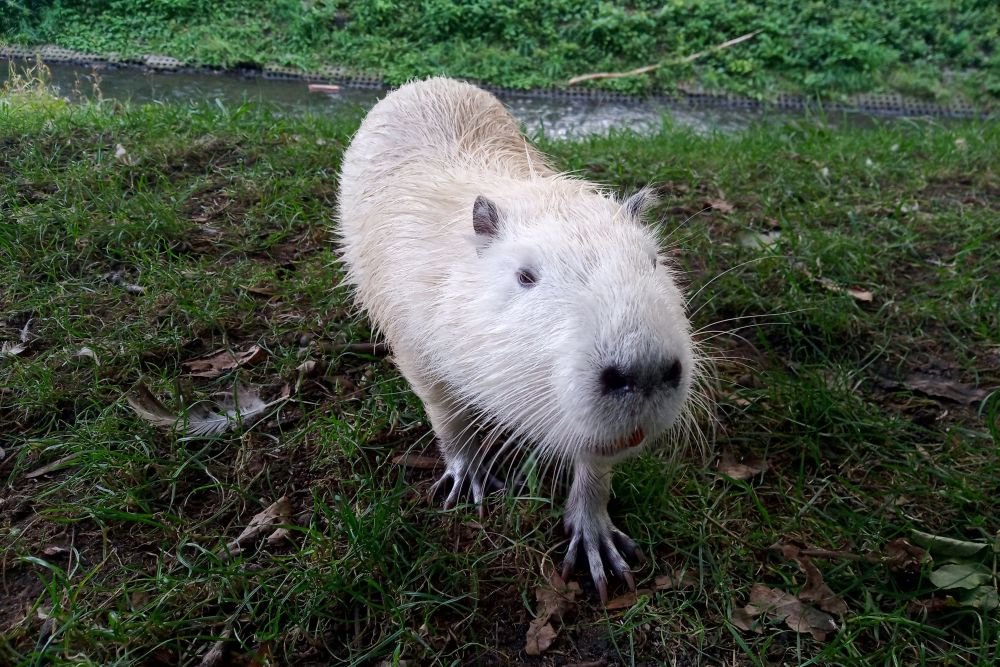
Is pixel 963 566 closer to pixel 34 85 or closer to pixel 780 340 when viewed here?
pixel 780 340

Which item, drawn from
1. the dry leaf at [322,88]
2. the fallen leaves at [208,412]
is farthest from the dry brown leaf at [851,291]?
the dry leaf at [322,88]

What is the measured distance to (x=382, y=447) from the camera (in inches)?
96.3

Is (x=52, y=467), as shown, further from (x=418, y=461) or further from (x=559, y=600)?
(x=559, y=600)

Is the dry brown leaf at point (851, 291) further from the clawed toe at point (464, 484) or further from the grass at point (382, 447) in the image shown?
the clawed toe at point (464, 484)

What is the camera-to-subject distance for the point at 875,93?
786 cm

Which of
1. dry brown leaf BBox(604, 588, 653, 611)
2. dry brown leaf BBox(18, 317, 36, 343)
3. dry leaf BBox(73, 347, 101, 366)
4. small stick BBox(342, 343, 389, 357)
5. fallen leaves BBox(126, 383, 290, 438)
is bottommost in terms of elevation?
dry brown leaf BBox(604, 588, 653, 611)

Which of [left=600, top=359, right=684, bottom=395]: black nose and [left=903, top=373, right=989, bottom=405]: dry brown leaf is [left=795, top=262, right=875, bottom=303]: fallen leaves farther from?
[left=600, top=359, right=684, bottom=395]: black nose

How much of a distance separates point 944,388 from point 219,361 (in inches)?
111

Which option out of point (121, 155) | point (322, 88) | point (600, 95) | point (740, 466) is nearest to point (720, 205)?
point (740, 466)

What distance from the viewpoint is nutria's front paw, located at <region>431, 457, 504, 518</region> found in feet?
7.59

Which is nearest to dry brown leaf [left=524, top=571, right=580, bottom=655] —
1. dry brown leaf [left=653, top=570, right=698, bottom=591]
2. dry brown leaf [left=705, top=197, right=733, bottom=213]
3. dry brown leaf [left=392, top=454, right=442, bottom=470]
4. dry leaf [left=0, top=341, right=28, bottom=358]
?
dry brown leaf [left=653, top=570, right=698, bottom=591]

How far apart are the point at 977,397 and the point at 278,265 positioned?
3010mm

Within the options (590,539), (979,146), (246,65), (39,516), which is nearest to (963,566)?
(590,539)

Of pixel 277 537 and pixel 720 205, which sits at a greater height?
pixel 720 205
